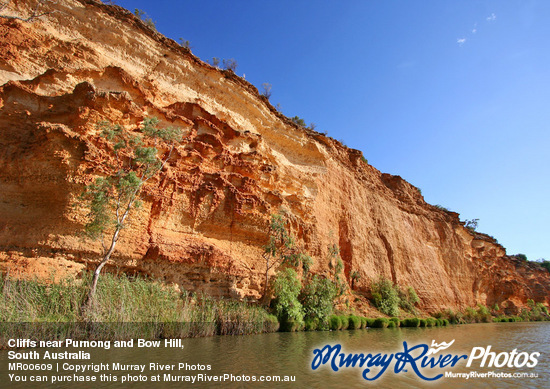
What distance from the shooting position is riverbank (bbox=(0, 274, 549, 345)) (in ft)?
27.0

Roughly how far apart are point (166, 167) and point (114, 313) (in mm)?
8505

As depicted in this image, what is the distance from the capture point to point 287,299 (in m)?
16.9

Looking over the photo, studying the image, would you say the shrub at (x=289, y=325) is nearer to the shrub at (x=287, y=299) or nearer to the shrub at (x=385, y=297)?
the shrub at (x=287, y=299)

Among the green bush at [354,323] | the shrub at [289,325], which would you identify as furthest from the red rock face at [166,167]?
the green bush at [354,323]

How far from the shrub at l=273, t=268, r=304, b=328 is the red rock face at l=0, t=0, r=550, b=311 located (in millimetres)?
1218

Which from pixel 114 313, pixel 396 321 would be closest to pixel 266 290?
pixel 114 313

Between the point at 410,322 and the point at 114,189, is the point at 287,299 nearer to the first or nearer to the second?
the point at 114,189

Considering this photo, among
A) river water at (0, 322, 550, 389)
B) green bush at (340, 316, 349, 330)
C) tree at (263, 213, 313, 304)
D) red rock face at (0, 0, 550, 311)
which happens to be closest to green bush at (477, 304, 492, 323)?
red rock face at (0, 0, 550, 311)

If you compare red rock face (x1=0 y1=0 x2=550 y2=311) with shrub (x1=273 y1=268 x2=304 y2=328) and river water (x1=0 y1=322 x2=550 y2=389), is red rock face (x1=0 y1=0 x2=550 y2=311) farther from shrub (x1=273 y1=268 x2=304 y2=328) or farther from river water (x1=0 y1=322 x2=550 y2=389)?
river water (x1=0 y1=322 x2=550 y2=389)

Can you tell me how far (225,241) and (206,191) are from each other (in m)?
3.07

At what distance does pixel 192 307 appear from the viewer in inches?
511

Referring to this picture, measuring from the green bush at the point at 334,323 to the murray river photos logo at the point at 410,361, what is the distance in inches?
316

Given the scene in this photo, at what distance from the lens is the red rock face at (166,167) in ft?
41.5

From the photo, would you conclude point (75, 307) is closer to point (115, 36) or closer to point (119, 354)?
point (119, 354)
